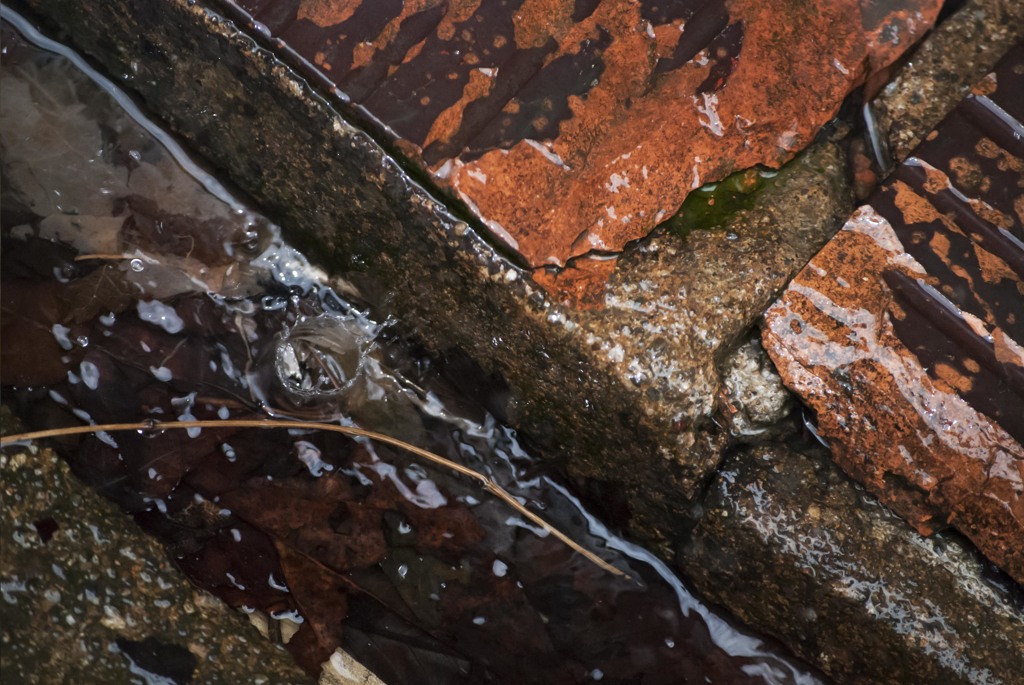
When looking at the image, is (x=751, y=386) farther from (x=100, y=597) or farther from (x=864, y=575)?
(x=100, y=597)

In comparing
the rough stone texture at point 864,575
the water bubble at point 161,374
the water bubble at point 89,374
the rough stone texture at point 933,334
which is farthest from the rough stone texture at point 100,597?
the rough stone texture at point 933,334

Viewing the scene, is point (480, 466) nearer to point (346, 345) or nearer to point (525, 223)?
point (346, 345)

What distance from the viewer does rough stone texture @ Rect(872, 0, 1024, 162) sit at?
1.56 meters

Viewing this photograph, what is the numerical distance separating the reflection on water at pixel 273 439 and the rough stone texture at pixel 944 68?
98 cm

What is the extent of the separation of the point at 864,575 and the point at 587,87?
98 centimetres

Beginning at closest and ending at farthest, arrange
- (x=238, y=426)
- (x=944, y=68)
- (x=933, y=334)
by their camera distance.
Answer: (x=933, y=334), (x=944, y=68), (x=238, y=426)

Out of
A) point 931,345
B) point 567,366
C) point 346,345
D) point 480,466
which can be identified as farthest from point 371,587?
point 931,345

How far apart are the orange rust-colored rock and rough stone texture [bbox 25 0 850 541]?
0.07m

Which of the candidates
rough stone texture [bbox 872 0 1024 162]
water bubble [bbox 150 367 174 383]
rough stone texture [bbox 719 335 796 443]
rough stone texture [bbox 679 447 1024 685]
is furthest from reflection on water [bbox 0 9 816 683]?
rough stone texture [bbox 872 0 1024 162]

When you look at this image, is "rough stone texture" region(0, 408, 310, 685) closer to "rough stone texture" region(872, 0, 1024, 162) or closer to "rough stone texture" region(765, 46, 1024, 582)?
"rough stone texture" region(765, 46, 1024, 582)

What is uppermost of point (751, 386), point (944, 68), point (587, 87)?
point (944, 68)

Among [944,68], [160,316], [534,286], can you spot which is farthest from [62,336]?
[944,68]

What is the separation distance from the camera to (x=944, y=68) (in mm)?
1566

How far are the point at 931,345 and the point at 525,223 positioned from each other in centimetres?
71
